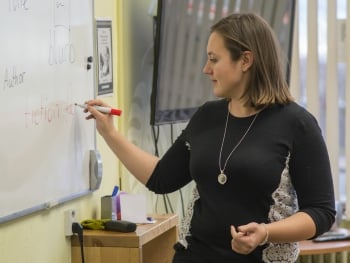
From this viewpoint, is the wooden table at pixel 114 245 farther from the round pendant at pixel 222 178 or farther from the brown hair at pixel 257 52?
the brown hair at pixel 257 52

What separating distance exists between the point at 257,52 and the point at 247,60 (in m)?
0.04

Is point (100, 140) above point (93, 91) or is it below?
below

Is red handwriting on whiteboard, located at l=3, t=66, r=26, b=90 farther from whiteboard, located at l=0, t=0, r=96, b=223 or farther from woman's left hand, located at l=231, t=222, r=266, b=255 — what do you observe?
woman's left hand, located at l=231, t=222, r=266, b=255

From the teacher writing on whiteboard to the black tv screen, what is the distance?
85 cm

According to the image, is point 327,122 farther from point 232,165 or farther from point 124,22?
point 232,165

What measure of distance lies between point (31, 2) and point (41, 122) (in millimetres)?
349

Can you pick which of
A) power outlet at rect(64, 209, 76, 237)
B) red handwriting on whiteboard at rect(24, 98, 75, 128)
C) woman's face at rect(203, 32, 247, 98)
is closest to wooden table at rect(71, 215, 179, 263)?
power outlet at rect(64, 209, 76, 237)

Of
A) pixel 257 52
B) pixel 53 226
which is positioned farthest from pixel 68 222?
pixel 257 52

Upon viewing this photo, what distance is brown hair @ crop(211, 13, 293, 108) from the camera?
1929 millimetres

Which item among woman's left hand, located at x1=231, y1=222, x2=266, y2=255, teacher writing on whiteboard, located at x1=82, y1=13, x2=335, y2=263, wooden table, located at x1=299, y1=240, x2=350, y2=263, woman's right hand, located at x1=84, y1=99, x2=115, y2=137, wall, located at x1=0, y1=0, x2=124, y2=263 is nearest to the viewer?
woman's left hand, located at x1=231, y1=222, x2=266, y2=255

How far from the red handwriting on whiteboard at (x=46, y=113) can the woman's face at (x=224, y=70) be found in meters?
0.52

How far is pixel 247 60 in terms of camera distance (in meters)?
1.94

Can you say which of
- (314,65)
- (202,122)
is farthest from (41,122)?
(314,65)

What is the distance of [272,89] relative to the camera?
1.95m
